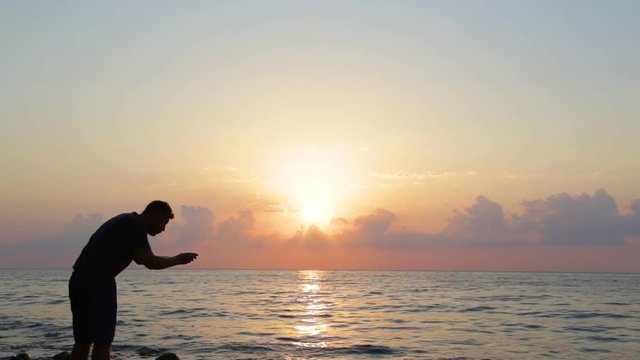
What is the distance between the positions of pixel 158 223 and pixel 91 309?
3.70 feet

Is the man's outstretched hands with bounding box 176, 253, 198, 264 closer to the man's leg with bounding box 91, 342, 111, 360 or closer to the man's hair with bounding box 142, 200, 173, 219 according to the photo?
the man's hair with bounding box 142, 200, 173, 219

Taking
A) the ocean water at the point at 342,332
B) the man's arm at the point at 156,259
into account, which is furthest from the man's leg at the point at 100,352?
the ocean water at the point at 342,332

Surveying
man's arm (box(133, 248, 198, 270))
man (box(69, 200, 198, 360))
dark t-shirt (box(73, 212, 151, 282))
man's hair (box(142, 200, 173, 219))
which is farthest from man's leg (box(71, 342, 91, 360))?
man's hair (box(142, 200, 173, 219))

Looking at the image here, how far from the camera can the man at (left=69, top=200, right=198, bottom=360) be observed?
6492mm

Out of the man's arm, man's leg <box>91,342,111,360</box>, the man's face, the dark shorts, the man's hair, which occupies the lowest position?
man's leg <box>91,342,111,360</box>

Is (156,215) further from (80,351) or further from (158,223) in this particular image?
(80,351)

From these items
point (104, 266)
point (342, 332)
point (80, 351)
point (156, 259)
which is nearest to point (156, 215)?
point (156, 259)

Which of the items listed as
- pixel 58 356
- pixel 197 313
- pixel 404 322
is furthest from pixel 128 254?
pixel 197 313

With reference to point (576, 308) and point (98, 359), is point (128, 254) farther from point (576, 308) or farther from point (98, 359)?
point (576, 308)

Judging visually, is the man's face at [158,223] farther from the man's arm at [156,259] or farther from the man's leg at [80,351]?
the man's leg at [80,351]

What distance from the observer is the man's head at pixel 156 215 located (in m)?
6.61

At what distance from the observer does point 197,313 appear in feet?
99.6

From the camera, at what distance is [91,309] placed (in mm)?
6543

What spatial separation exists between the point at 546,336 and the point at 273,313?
13941 mm
